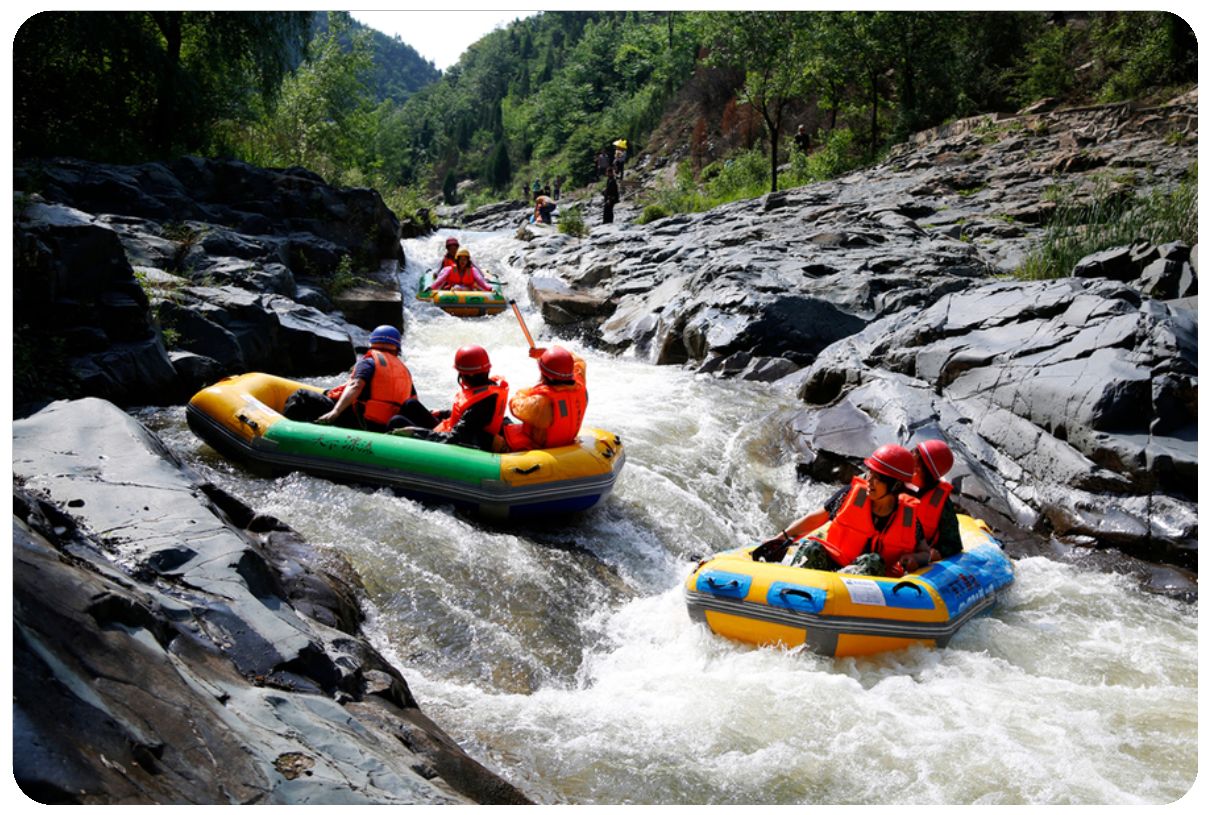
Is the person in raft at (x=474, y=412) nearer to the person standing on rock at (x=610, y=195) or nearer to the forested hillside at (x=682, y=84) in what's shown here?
the forested hillside at (x=682, y=84)

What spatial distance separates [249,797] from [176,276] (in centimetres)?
945

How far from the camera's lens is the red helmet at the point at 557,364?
6.59 metres

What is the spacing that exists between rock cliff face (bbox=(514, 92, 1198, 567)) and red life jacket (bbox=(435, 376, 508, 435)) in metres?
2.98

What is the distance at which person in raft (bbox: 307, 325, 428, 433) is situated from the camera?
7.14 m

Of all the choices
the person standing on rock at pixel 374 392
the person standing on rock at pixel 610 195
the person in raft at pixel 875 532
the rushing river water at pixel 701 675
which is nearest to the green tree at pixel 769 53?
the person standing on rock at pixel 610 195

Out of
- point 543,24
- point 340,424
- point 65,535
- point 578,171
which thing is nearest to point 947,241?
point 340,424

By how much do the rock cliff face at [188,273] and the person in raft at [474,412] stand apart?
3.03 meters

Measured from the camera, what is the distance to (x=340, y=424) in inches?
281

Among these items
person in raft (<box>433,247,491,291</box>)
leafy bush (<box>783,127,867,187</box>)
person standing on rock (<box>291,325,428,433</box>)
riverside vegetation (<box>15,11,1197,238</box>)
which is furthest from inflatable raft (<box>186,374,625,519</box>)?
leafy bush (<box>783,127,867,187</box>)

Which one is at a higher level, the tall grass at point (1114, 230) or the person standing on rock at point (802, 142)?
the person standing on rock at point (802, 142)

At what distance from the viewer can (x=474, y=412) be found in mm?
6832

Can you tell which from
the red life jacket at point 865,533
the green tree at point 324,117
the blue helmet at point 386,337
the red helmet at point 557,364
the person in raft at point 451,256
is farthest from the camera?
the green tree at point 324,117

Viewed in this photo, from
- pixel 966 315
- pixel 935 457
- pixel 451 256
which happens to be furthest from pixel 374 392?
pixel 451 256

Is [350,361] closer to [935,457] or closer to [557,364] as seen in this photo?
[557,364]
